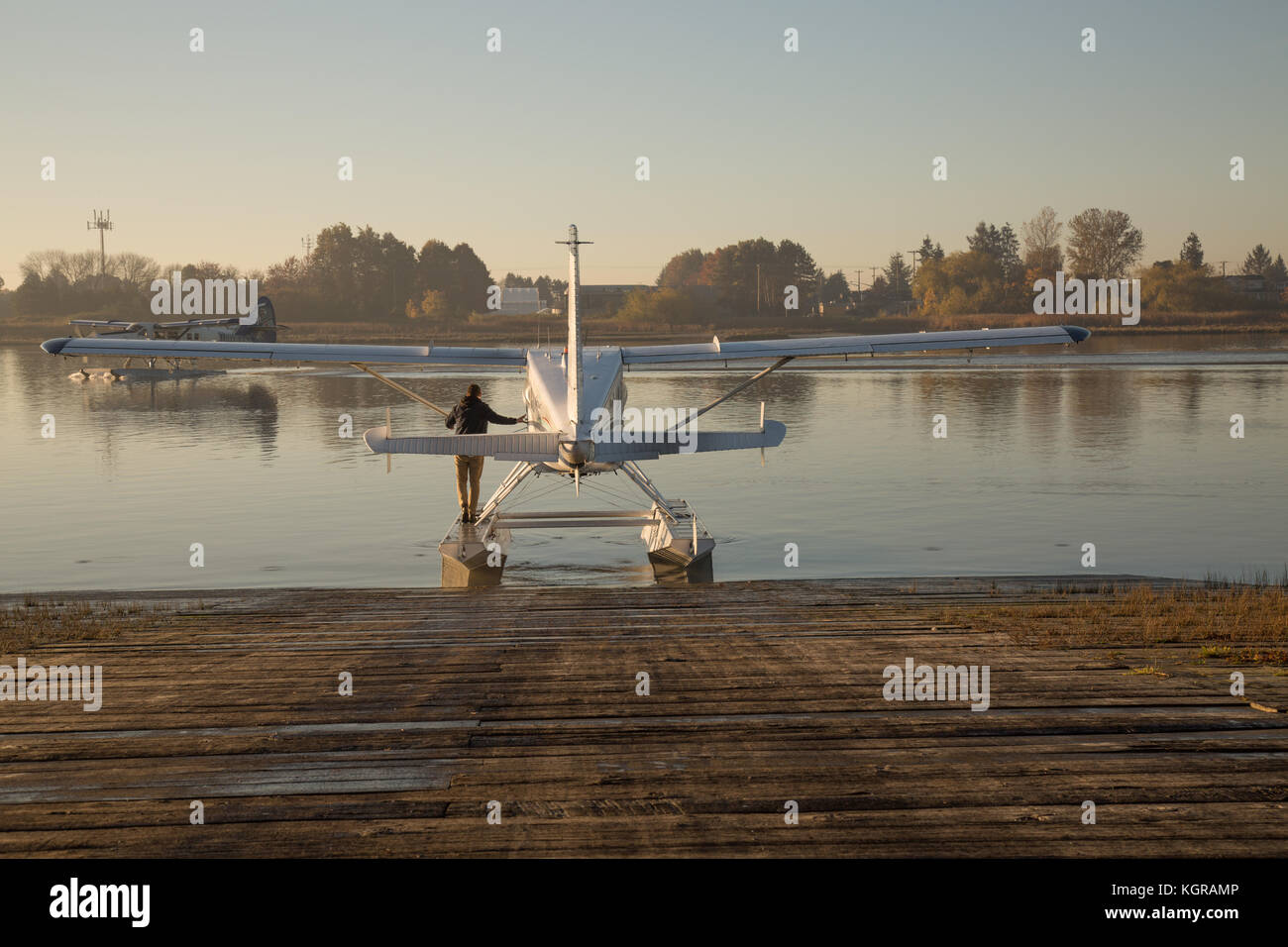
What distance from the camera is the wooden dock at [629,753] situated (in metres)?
3.76

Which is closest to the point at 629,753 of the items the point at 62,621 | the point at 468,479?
the point at 62,621

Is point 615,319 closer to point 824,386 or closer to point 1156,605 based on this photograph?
point 824,386

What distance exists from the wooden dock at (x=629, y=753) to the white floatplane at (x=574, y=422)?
11.9ft

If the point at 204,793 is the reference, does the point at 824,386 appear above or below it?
above

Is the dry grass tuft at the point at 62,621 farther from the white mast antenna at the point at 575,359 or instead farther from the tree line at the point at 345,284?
the tree line at the point at 345,284

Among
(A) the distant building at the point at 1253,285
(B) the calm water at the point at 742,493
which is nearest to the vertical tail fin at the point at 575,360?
(B) the calm water at the point at 742,493

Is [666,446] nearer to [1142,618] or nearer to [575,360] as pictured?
[575,360]

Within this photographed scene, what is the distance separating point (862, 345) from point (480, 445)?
5840 mm

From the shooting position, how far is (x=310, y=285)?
113688 mm

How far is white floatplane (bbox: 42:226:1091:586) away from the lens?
10477 mm

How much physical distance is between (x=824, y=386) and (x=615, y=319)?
195ft

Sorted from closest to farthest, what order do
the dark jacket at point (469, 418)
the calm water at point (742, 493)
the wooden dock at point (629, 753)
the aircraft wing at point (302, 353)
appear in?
1. the wooden dock at point (629, 753)
2. the dark jacket at point (469, 418)
3. the aircraft wing at point (302, 353)
4. the calm water at point (742, 493)

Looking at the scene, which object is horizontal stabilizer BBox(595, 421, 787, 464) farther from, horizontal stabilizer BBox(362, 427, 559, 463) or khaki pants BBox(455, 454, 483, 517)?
khaki pants BBox(455, 454, 483, 517)
